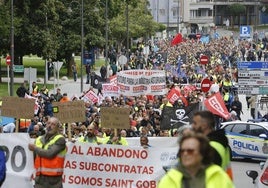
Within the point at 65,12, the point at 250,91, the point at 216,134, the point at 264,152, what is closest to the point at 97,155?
the point at 216,134

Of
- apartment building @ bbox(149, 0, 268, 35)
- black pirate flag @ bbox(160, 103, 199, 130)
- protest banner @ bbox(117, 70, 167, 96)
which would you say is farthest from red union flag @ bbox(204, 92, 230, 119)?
apartment building @ bbox(149, 0, 268, 35)

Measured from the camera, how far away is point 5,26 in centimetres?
4997

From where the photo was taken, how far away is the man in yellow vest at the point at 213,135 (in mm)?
8438

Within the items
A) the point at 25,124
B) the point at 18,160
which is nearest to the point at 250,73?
the point at 25,124

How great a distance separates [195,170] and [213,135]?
2374mm

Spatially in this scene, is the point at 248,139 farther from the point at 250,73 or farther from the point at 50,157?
the point at 50,157

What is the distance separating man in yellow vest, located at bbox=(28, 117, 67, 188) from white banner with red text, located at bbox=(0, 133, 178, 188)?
8.87ft

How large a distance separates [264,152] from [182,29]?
13518 cm

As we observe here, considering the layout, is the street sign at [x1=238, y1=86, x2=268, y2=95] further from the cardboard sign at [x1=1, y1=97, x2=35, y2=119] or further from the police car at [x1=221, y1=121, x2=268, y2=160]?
the cardboard sign at [x1=1, y1=97, x2=35, y2=119]

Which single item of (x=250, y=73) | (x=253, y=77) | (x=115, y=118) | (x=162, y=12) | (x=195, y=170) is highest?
(x=162, y=12)

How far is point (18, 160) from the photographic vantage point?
576 inches

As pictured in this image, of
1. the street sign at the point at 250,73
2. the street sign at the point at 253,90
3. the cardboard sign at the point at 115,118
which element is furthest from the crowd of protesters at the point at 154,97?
the street sign at the point at 250,73

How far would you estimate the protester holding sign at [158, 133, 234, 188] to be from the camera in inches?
257

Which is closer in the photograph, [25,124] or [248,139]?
[25,124]
